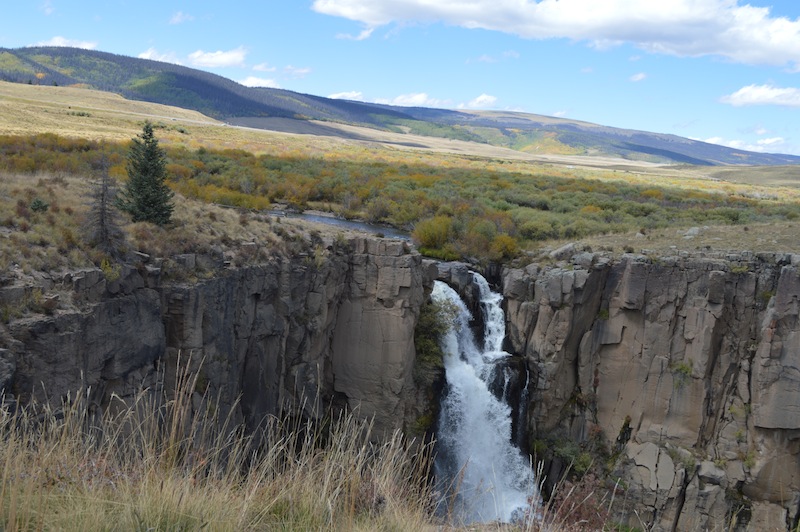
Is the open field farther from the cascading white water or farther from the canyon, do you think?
the cascading white water

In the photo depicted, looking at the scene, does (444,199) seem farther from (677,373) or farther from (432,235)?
(677,373)

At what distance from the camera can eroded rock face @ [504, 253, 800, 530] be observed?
2630 cm

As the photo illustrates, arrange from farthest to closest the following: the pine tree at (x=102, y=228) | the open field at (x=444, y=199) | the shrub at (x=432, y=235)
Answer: the shrub at (x=432, y=235) → the open field at (x=444, y=199) → the pine tree at (x=102, y=228)

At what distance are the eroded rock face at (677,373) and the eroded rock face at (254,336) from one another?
6.63 meters

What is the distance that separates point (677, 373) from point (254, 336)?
18.5 m

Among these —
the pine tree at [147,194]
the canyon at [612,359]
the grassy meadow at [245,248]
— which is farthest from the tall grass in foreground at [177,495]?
the canyon at [612,359]

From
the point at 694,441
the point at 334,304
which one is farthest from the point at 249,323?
the point at 694,441

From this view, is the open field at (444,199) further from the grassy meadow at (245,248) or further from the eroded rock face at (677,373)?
the eroded rock face at (677,373)

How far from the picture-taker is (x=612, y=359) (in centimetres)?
2988

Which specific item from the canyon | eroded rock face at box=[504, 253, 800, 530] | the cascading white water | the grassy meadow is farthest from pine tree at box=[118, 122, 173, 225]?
eroded rock face at box=[504, 253, 800, 530]

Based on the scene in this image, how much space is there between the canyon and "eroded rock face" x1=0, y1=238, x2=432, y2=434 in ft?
0.31

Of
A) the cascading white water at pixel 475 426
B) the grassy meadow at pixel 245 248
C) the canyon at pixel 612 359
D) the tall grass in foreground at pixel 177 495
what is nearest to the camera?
the tall grass in foreground at pixel 177 495

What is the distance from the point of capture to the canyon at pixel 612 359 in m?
25.2

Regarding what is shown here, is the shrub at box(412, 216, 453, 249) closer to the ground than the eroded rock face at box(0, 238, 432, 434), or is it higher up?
higher up
